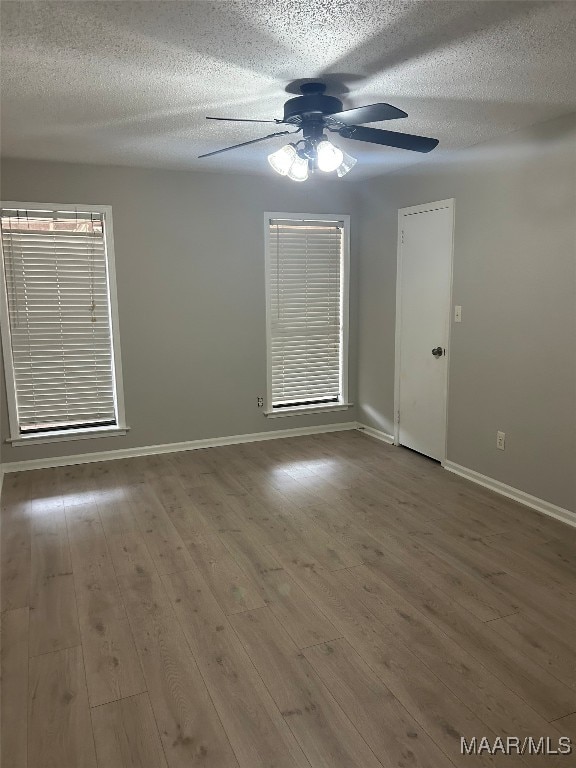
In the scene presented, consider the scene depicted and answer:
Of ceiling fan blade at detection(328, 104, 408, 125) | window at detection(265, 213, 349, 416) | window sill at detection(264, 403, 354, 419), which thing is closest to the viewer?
ceiling fan blade at detection(328, 104, 408, 125)

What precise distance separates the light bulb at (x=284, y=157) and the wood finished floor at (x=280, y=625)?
2093 mm

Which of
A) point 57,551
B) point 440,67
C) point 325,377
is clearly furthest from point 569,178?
point 57,551

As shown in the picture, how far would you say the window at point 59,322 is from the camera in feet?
14.0

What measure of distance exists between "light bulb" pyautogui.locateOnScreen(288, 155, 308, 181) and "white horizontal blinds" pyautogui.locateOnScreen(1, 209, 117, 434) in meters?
2.30

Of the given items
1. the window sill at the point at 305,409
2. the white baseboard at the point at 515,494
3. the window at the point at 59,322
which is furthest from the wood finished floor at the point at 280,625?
the window sill at the point at 305,409

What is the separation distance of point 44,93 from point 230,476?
2.84 metres

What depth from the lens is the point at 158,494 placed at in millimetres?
4012

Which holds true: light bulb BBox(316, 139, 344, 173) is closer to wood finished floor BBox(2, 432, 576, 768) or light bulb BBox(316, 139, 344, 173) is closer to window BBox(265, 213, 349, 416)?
wood finished floor BBox(2, 432, 576, 768)

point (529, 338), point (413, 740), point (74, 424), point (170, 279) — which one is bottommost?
point (413, 740)

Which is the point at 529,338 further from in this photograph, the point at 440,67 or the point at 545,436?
the point at 440,67

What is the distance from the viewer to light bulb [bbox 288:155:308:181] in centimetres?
276

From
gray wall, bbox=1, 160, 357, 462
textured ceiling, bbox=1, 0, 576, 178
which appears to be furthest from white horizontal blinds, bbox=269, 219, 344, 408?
textured ceiling, bbox=1, 0, 576, 178

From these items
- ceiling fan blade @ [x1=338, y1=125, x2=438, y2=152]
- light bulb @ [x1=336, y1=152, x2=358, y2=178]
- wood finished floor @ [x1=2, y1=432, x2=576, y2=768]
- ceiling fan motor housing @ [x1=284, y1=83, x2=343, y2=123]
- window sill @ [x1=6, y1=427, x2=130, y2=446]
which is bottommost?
wood finished floor @ [x1=2, y1=432, x2=576, y2=768]

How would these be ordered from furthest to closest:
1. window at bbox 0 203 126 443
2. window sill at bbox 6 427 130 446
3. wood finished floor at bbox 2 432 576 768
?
1. window sill at bbox 6 427 130 446
2. window at bbox 0 203 126 443
3. wood finished floor at bbox 2 432 576 768
